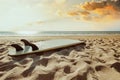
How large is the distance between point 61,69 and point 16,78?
0.42 m

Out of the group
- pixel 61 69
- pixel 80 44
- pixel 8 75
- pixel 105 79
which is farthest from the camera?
pixel 80 44

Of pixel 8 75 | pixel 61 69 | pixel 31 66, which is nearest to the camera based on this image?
pixel 8 75

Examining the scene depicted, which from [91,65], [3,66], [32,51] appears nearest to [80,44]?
[32,51]

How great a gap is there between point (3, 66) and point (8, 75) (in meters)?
0.35

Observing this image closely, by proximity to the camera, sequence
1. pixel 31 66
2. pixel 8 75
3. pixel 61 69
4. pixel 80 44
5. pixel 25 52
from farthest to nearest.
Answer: pixel 80 44 → pixel 25 52 → pixel 31 66 → pixel 61 69 → pixel 8 75

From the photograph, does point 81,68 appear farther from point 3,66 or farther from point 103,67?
point 3,66

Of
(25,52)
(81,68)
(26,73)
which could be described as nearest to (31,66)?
(26,73)

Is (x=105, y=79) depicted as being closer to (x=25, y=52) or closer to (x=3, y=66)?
(x=3, y=66)

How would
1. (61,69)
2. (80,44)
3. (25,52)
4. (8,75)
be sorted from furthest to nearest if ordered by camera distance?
(80,44)
(25,52)
(61,69)
(8,75)

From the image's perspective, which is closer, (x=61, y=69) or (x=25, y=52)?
(x=61, y=69)

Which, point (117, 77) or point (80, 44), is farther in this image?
point (80, 44)

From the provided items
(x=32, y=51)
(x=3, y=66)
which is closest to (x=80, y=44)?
(x=32, y=51)

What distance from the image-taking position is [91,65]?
194 centimetres

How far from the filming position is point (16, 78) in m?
1.59
